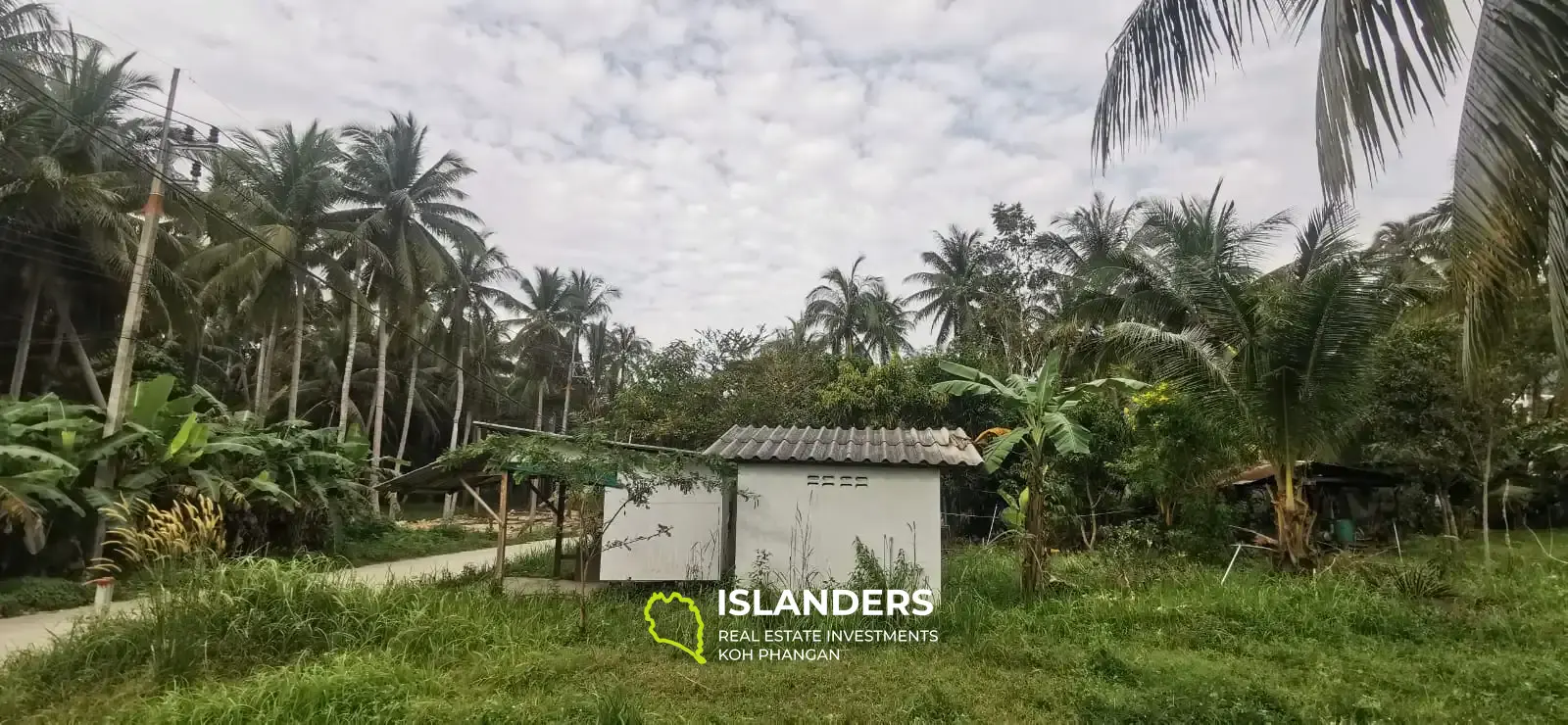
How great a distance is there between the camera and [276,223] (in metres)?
20.0

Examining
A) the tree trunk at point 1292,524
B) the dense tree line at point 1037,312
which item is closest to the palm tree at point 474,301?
the dense tree line at point 1037,312

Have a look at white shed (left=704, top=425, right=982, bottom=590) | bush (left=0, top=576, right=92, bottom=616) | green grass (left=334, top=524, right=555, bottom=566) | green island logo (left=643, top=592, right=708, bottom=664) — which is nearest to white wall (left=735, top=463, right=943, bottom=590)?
white shed (left=704, top=425, right=982, bottom=590)

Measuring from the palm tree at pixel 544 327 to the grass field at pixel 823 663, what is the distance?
89.7 feet

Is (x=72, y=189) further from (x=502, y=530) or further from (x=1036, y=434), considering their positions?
(x=1036, y=434)

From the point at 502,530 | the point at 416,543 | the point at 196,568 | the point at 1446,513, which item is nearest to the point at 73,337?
the point at 416,543

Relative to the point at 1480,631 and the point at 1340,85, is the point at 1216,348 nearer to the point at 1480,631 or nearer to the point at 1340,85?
the point at 1480,631

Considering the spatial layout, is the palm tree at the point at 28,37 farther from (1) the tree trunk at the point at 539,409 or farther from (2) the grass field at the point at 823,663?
(1) the tree trunk at the point at 539,409

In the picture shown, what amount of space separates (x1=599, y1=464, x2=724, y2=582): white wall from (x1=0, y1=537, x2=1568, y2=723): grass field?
107cm

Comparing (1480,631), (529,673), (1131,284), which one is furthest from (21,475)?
(1131,284)

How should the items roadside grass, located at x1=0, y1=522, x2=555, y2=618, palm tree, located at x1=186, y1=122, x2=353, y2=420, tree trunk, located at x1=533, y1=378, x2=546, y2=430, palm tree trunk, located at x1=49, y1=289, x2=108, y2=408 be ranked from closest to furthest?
roadside grass, located at x1=0, y1=522, x2=555, y2=618, palm tree trunk, located at x1=49, y1=289, x2=108, y2=408, palm tree, located at x1=186, y1=122, x2=353, y2=420, tree trunk, located at x1=533, y1=378, x2=546, y2=430

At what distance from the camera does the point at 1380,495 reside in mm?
17922

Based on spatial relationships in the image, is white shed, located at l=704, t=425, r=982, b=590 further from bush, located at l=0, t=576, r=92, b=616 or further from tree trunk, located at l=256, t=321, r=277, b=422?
tree trunk, located at l=256, t=321, r=277, b=422

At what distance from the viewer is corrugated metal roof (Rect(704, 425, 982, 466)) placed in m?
8.59

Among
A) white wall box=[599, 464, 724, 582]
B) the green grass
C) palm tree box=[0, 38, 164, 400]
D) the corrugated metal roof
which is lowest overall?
the green grass
